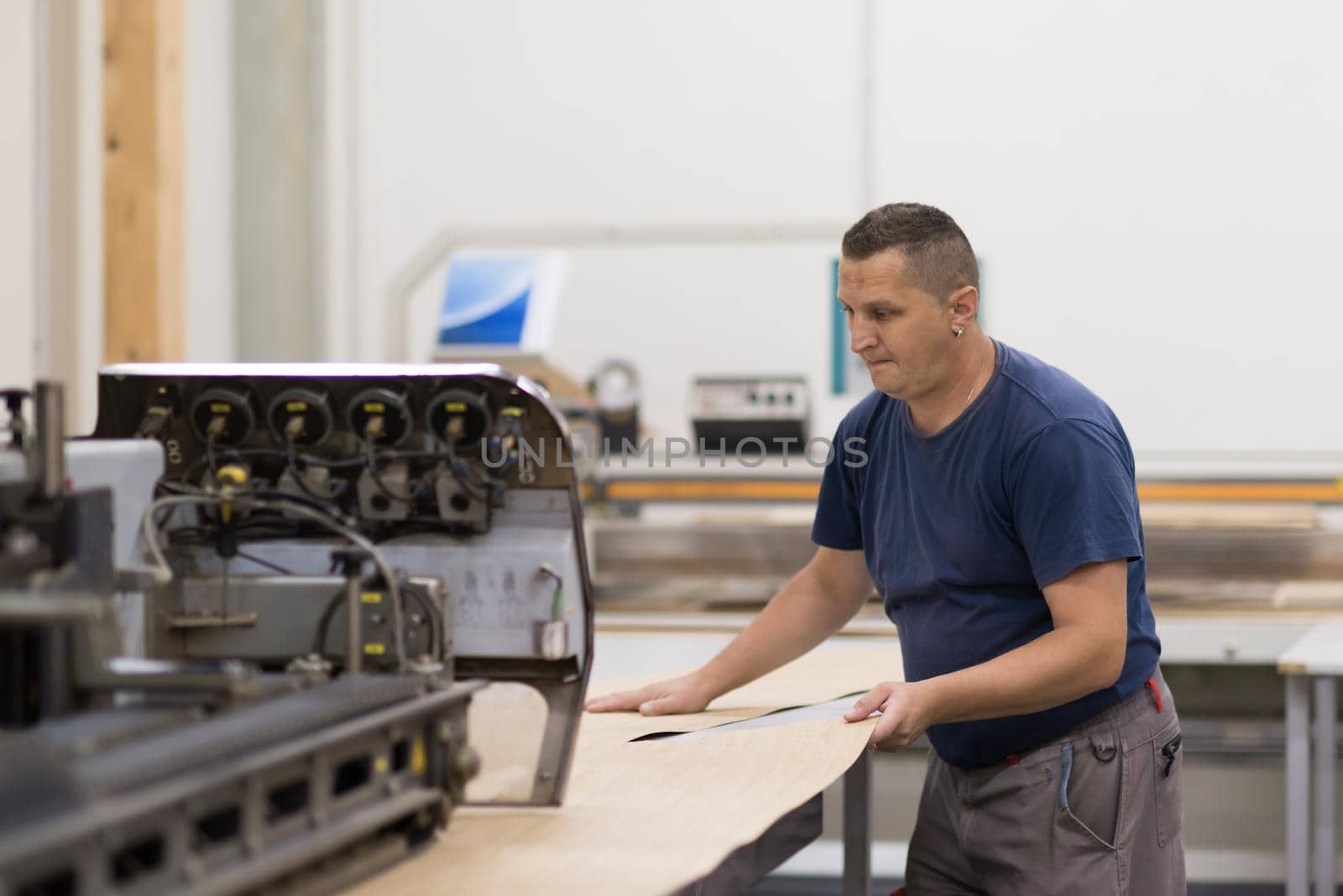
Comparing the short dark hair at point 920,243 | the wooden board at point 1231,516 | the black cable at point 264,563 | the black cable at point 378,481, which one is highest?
the short dark hair at point 920,243

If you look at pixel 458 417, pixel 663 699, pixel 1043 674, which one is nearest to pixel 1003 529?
pixel 1043 674

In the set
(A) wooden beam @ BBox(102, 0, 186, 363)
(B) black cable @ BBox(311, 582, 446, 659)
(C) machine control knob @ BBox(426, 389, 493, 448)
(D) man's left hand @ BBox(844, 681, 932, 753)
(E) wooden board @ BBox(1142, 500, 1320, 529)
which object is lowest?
(D) man's left hand @ BBox(844, 681, 932, 753)

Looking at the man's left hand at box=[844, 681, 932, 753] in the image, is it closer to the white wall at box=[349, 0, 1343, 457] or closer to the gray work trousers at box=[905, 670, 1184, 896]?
the gray work trousers at box=[905, 670, 1184, 896]

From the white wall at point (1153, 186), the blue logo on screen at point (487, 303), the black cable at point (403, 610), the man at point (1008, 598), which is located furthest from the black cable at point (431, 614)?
the white wall at point (1153, 186)

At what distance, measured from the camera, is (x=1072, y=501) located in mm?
1582

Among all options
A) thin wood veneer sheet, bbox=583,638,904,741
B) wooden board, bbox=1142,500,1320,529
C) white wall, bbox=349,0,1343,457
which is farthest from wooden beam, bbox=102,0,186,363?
wooden board, bbox=1142,500,1320,529

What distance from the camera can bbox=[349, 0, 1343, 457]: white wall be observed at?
3.55 metres

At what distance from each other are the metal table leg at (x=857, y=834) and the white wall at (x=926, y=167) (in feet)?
5.99

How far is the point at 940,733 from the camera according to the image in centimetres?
180

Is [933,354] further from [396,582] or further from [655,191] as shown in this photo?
[655,191]

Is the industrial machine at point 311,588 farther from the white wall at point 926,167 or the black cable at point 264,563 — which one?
the white wall at point 926,167

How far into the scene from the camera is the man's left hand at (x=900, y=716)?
1.53 meters

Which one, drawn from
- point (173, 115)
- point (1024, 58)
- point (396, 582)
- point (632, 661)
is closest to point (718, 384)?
point (632, 661)

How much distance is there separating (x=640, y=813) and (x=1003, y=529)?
641 mm
